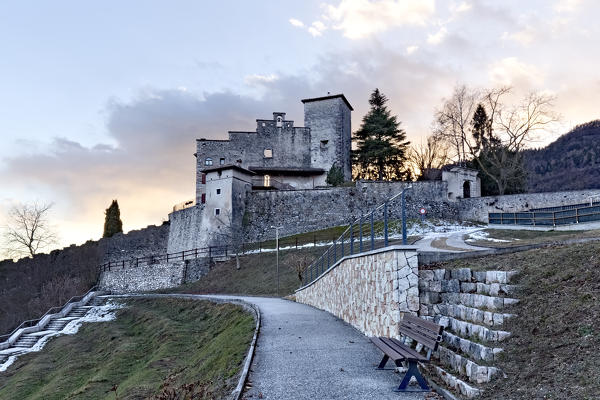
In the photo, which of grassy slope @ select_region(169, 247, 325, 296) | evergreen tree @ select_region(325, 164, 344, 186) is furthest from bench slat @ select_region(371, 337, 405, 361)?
evergreen tree @ select_region(325, 164, 344, 186)

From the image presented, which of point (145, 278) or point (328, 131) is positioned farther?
point (328, 131)

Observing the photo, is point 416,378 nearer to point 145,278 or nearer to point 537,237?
point 537,237

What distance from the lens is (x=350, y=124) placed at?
189 feet

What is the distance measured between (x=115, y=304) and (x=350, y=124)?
115 feet

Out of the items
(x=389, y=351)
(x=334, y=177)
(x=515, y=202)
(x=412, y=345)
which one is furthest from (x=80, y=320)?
(x=515, y=202)

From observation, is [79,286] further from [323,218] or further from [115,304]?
[323,218]

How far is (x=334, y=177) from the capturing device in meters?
48.6

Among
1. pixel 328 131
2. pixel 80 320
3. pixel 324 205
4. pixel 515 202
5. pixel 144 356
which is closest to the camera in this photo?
pixel 144 356

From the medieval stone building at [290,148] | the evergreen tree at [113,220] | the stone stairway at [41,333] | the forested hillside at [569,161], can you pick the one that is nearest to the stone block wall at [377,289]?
the stone stairway at [41,333]

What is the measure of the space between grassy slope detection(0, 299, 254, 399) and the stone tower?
28.2 m

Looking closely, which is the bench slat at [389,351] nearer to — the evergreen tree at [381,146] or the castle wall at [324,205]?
the castle wall at [324,205]

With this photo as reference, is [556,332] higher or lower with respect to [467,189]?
lower

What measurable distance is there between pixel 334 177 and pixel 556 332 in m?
43.2

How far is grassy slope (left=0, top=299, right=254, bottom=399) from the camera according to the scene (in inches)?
422
